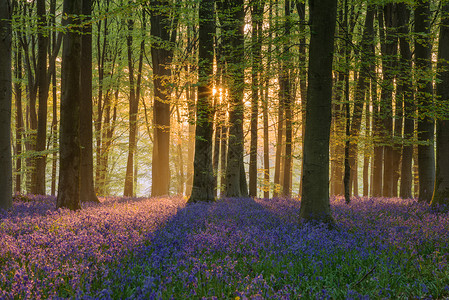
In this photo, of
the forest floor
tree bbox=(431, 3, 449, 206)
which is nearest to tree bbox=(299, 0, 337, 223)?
the forest floor

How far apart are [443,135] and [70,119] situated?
38.0ft

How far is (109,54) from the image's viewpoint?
1062 inches

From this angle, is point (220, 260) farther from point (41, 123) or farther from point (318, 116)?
point (41, 123)

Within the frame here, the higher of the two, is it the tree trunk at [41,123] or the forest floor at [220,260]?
Answer: the tree trunk at [41,123]

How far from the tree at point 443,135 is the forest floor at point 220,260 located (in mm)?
2975

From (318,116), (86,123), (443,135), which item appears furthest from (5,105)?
(443,135)

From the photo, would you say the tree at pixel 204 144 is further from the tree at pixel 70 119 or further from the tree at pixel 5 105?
the tree at pixel 5 105

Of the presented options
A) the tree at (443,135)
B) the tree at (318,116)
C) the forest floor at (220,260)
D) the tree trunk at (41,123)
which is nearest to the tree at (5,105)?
the forest floor at (220,260)

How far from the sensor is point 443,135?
33.4 feet

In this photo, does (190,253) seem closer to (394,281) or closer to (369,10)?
(394,281)

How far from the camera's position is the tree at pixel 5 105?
9586mm

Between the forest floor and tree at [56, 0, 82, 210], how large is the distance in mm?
2438

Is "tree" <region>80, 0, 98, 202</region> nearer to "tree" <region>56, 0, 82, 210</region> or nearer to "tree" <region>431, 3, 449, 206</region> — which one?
"tree" <region>56, 0, 82, 210</region>

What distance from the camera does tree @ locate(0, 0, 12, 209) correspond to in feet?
31.4
